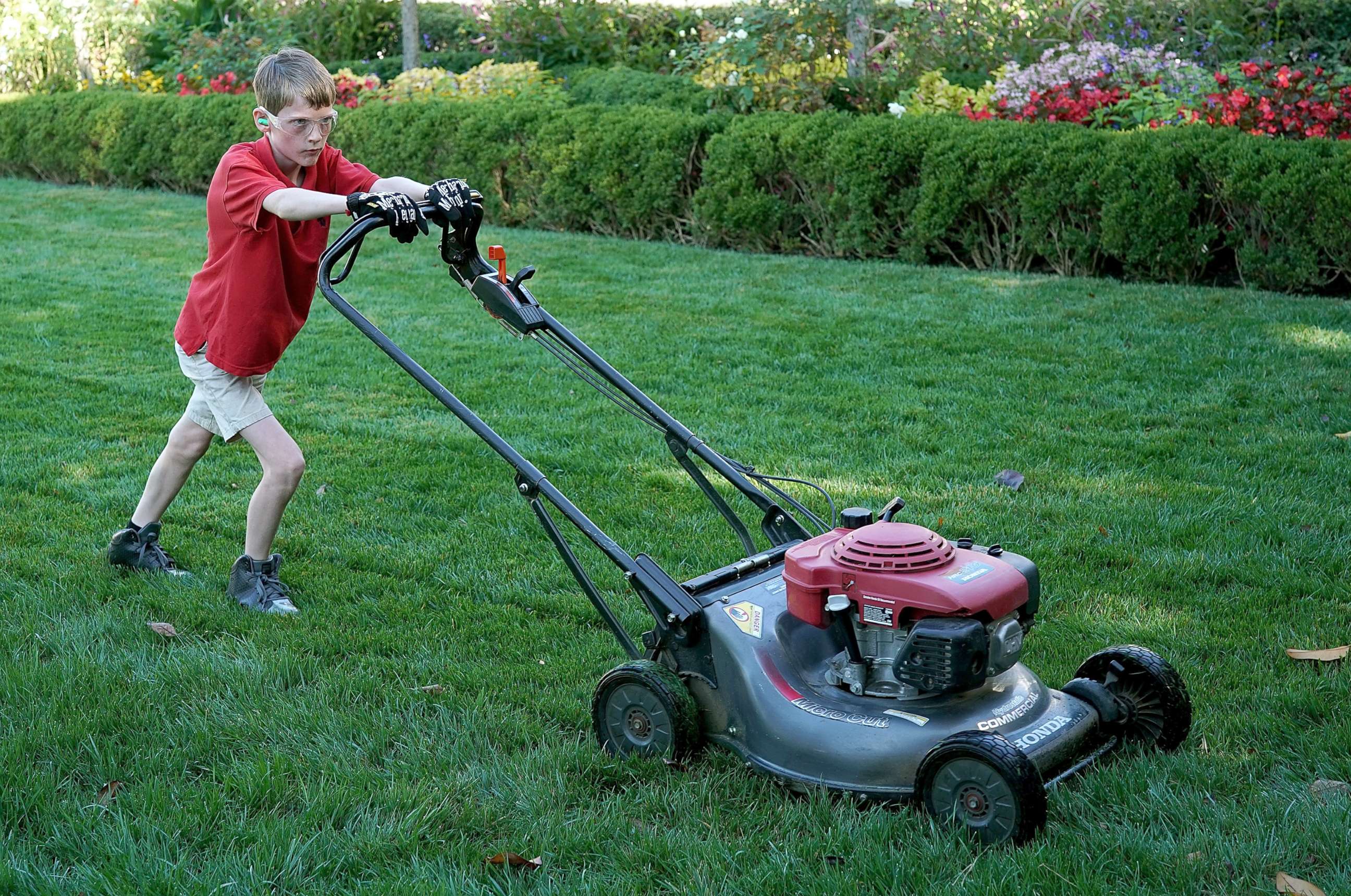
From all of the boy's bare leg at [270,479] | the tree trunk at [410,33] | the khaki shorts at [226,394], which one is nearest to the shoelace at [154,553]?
the boy's bare leg at [270,479]

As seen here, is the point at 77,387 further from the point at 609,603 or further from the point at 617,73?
the point at 617,73

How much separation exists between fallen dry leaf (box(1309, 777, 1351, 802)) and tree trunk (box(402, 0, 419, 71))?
45.6 feet

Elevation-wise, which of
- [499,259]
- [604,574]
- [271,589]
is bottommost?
[604,574]

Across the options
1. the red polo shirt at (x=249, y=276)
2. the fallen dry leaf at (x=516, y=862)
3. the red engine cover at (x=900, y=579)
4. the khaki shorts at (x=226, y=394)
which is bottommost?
the fallen dry leaf at (x=516, y=862)

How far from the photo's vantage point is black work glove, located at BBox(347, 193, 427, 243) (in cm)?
325

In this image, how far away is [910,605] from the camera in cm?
270

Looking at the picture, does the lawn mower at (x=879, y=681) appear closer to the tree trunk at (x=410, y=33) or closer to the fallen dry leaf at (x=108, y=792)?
the fallen dry leaf at (x=108, y=792)

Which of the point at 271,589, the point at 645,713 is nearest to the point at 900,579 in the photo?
the point at 645,713

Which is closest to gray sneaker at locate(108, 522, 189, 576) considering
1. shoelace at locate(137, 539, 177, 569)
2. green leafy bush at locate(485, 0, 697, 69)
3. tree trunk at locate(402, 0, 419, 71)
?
shoelace at locate(137, 539, 177, 569)

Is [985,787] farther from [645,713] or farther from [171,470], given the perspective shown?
[171,470]

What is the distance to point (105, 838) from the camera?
2680 millimetres

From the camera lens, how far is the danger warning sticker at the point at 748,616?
294 cm

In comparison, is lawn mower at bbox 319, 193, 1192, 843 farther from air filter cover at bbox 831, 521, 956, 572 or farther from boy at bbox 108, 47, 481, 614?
boy at bbox 108, 47, 481, 614

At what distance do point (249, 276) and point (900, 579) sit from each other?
2.13 metres
